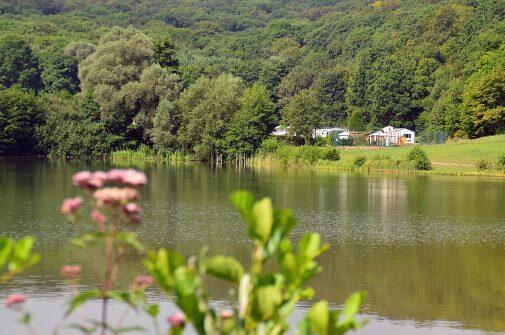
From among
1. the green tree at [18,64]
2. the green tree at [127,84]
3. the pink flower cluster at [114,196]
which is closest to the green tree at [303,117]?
the green tree at [127,84]

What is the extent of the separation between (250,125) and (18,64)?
147ft

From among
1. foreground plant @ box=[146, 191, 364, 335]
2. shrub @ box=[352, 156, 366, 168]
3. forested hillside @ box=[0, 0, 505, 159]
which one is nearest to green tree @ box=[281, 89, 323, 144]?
forested hillside @ box=[0, 0, 505, 159]

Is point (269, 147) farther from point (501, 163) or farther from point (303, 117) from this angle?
point (501, 163)

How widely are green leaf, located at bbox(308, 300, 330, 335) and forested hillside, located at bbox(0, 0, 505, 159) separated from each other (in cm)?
6051

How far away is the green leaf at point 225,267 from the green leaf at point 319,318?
1.18 feet

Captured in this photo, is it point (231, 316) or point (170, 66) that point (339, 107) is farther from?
point (231, 316)

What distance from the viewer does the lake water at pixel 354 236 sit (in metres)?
15.3

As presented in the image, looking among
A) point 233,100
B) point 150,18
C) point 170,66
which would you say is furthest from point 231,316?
point 150,18

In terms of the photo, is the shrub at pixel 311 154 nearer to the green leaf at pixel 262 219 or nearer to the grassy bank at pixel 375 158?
the grassy bank at pixel 375 158

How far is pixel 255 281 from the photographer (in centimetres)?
394

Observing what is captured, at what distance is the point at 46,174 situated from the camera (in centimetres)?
4641

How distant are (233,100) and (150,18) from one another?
130762 mm

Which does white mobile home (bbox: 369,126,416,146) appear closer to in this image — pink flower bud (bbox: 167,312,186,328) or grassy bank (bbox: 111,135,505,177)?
grassy bank (bbox: 111,135,505,177)

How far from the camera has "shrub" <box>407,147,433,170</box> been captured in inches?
2240
